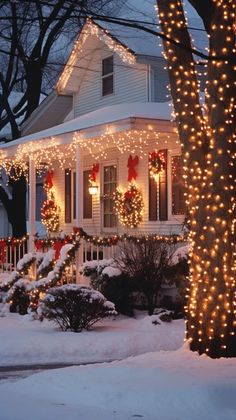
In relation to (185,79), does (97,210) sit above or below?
below

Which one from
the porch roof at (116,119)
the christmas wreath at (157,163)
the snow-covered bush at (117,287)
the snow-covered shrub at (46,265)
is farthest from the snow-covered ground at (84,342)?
the christmas wreath at (157,163)

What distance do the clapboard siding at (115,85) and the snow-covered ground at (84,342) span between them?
26.8 ft

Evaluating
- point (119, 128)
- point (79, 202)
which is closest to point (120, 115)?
point (119, 128)

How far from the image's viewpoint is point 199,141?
923 centimetres

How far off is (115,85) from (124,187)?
3.32 m

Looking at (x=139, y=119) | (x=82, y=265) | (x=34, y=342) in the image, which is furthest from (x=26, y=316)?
(x=139, y=119)

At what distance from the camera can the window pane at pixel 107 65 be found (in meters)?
20.9

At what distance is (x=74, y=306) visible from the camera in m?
12.7

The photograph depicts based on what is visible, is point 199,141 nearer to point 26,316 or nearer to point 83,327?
point 83,327

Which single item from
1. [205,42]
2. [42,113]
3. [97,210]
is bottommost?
[97,210]

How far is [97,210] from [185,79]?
446 inches

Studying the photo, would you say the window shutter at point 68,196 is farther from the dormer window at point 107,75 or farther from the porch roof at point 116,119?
the porch roof at point 116,119

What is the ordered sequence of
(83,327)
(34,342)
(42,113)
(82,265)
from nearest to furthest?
(34,342), (83,327), (82,265), (42,113)

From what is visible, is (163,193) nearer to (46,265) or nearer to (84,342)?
(46,265)
